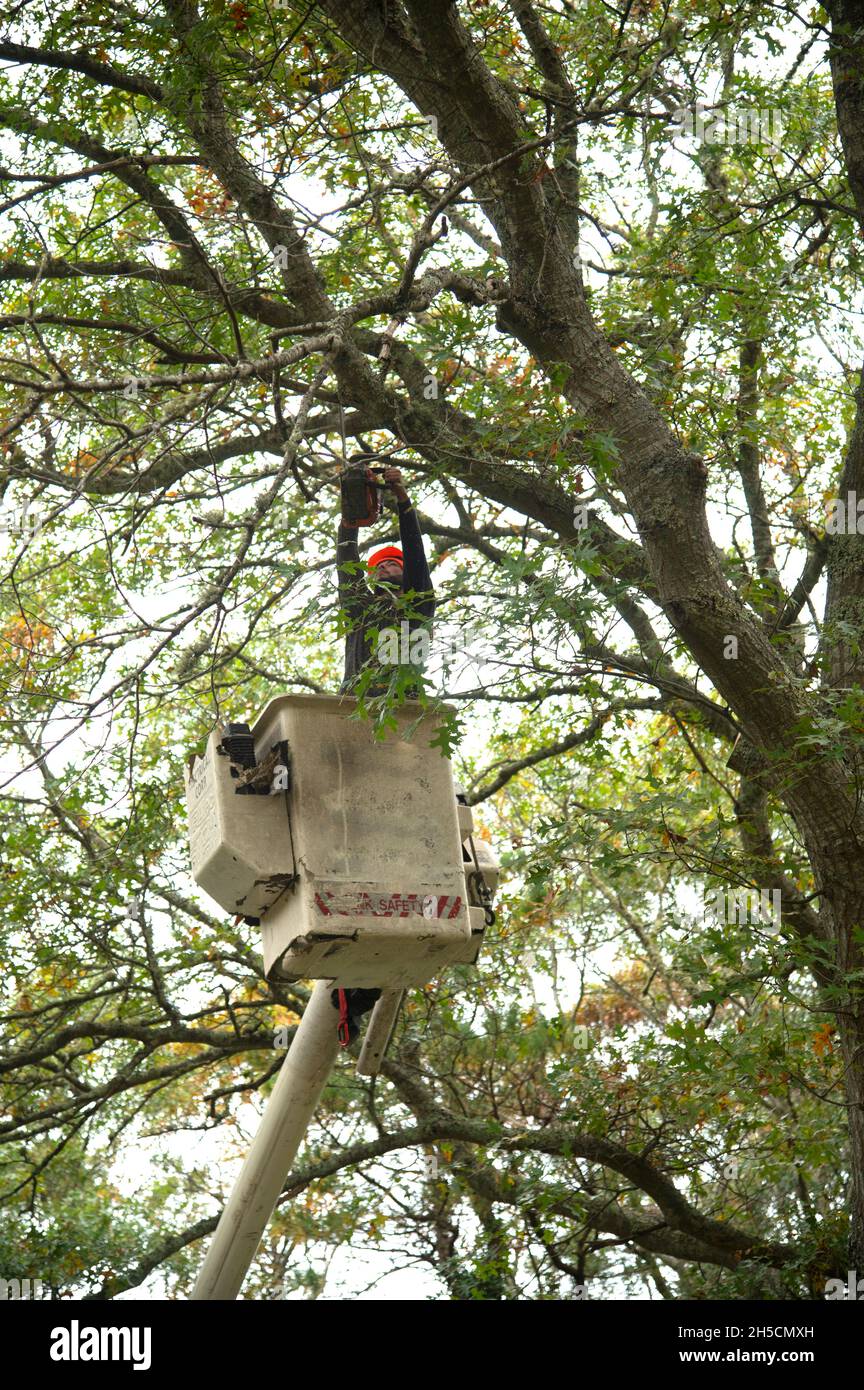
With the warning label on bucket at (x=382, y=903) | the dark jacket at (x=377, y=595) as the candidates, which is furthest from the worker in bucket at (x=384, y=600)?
the warning label on bucket at (x=382, y=903)

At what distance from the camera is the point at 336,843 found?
17.7 ft

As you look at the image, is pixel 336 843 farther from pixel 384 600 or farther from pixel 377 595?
pixel 377 595

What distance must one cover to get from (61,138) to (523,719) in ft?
20.5

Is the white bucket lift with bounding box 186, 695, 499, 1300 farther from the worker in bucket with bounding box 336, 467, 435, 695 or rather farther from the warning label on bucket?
the worker in bucket with bounding box 336, 467, 435, 695

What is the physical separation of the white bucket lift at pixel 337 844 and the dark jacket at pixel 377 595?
0.34m

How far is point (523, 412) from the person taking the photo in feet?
23.3

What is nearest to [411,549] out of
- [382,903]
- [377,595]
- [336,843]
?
[377,595]

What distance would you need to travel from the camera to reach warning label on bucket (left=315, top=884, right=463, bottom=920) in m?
5.27

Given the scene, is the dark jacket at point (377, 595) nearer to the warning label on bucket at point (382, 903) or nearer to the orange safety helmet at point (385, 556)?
the orange safety helmet at point (385, 556)

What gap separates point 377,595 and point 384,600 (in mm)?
326

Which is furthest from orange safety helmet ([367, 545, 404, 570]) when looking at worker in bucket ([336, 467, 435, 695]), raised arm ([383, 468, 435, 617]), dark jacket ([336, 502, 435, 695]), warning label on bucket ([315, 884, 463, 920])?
warning label on bucket ([315, 884, 463, 920])
